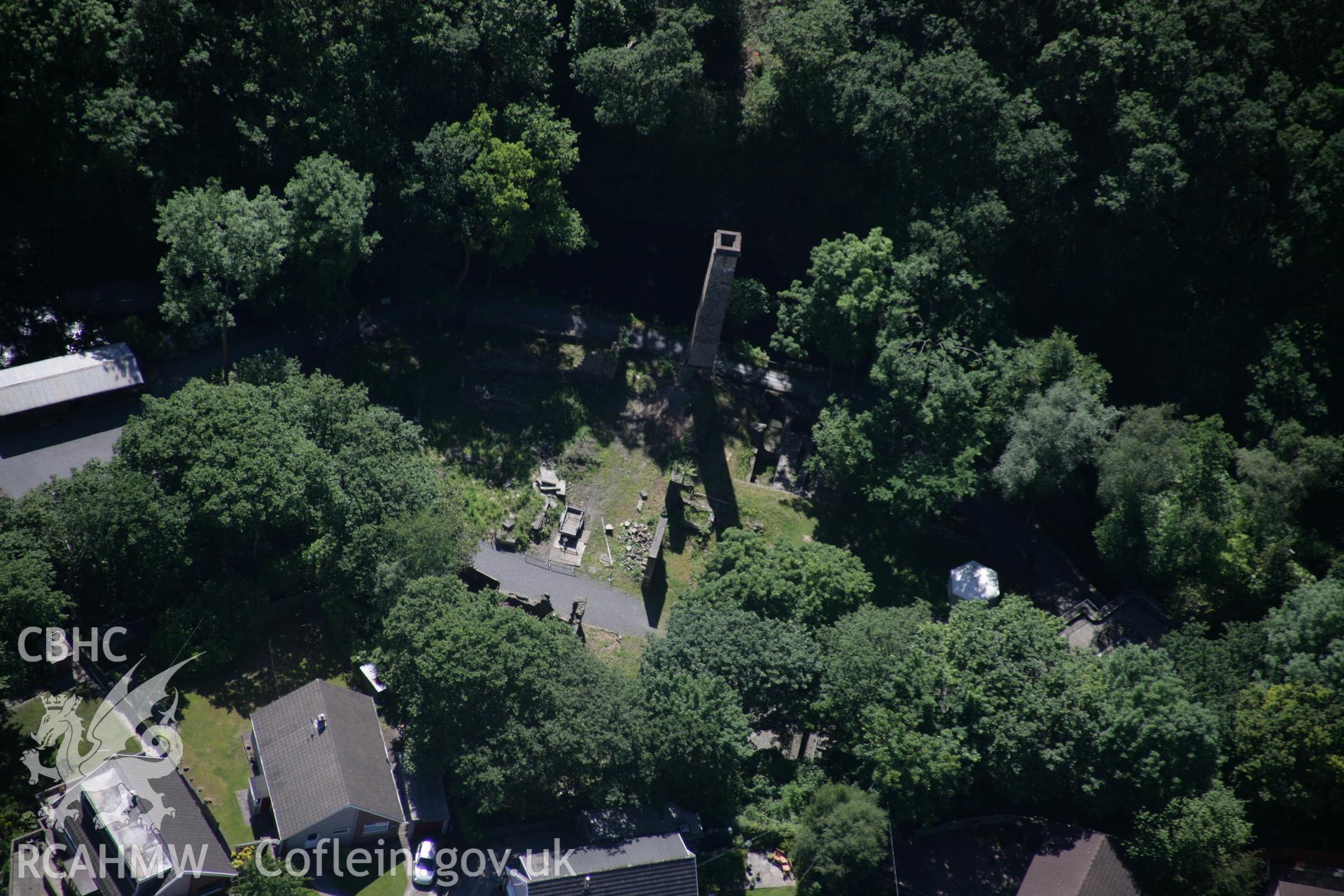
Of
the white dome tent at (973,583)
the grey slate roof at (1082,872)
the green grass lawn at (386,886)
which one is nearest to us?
the green grass lawn at (386,886)

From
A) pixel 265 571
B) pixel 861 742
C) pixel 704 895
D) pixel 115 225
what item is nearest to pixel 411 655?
pixel 265 571

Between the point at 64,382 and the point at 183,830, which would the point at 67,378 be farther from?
the point at 183,830

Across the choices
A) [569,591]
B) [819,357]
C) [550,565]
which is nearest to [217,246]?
[550,565]

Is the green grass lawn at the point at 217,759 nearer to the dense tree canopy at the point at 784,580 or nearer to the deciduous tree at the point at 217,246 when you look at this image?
the deciduous tree at the point at 217,246

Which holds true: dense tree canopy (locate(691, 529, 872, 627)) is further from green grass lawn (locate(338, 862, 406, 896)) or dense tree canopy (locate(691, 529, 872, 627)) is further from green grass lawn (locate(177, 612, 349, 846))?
green grass lawn (locate(177, 612, 349, 846))

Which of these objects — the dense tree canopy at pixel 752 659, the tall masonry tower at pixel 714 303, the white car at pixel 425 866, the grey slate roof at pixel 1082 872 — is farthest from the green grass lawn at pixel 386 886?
the tall masonry tower at pixel 714 303

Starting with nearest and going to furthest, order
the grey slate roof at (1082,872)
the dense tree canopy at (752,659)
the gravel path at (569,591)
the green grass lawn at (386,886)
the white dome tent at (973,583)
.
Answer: the green grass lawn at (386,886) < the grey slate roof at (1082,872) < the dense tree canopy at (752,659) < the gravel path at (569,591) < the white dome tent at (973,583)

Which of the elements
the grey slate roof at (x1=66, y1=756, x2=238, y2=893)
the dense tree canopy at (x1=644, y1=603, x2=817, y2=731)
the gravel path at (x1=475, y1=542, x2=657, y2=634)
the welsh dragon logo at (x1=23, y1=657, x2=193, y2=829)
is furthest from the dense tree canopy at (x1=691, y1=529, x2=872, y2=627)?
the welsh dragon logo at (x1=23, y1=657, x2=193, y2=829)
